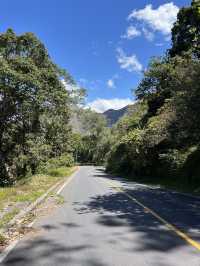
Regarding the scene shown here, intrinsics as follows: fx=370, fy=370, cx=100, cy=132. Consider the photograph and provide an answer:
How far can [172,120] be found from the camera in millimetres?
29094

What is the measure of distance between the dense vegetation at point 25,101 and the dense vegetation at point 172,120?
30.1 ft

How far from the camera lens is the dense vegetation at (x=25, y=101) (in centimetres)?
2739

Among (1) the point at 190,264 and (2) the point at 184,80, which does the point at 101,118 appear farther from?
(1) the point at 190,264

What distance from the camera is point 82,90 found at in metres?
43.7

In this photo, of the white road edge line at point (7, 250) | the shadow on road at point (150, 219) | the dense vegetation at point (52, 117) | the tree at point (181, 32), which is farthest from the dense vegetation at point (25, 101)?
the white road edge line at point (7, 250)

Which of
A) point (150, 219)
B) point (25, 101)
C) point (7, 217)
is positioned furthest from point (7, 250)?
point (25, 101)

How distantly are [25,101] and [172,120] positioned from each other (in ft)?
37.5

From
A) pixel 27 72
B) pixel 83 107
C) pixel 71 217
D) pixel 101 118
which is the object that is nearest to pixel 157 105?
pixel 83 107

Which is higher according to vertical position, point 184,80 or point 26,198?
point 184,80

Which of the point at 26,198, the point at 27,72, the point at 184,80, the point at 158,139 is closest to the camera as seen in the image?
the point at 26,198

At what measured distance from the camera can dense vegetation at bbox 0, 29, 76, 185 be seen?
27391 mm

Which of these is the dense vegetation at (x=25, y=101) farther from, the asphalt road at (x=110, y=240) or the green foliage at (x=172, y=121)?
the asphalt road at (x=110, y=240)

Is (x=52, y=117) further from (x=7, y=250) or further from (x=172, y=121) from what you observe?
(x=7, y=250)

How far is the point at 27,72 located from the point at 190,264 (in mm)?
24467
